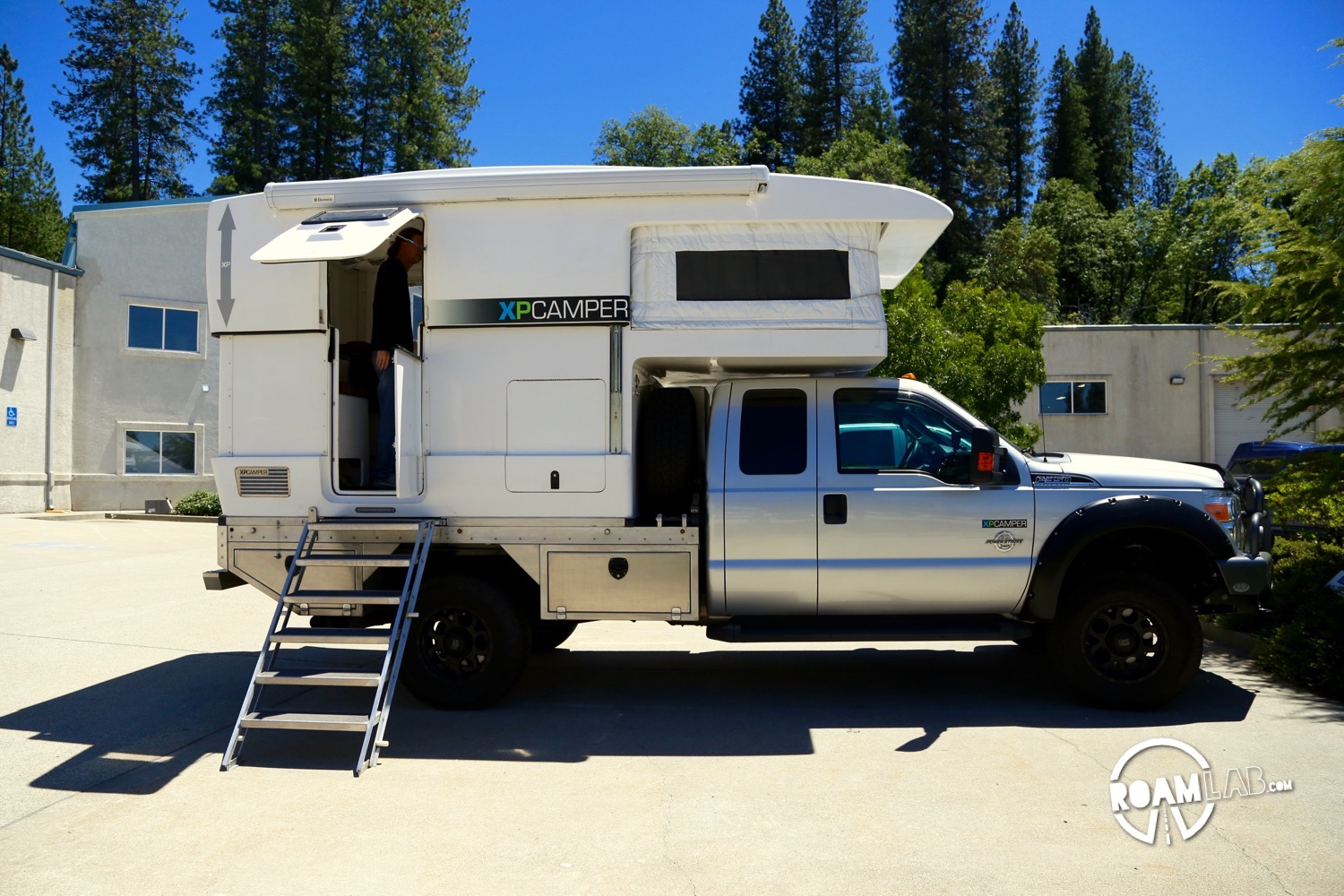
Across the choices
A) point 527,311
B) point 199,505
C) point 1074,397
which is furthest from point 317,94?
point 527,311

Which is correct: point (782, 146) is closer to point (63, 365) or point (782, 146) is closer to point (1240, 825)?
point (63, 365)

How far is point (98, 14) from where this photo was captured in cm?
4172

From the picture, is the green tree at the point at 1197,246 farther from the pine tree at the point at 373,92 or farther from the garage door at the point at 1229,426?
the pine tree at the point at 373,92

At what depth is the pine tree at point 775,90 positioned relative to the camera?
56.9m

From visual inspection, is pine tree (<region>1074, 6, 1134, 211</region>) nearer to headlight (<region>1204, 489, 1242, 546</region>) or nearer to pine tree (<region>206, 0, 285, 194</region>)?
pine tree (<region>206, 0, 285, 194</region>)

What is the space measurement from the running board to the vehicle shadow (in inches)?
21.4

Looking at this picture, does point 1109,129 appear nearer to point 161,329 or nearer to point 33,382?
point 161,329

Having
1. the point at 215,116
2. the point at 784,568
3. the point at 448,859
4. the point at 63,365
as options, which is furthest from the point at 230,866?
the point at 215,116

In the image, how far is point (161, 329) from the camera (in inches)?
967

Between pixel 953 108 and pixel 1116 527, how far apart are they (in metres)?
53.1

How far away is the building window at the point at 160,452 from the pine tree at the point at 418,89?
71.7 ft

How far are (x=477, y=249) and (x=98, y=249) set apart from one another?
856 inches

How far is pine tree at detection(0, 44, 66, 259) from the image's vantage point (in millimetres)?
39719

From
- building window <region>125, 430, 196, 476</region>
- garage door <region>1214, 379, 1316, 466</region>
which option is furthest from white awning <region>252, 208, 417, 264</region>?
garage door <region>1214, 379, 1316, 466</region>
